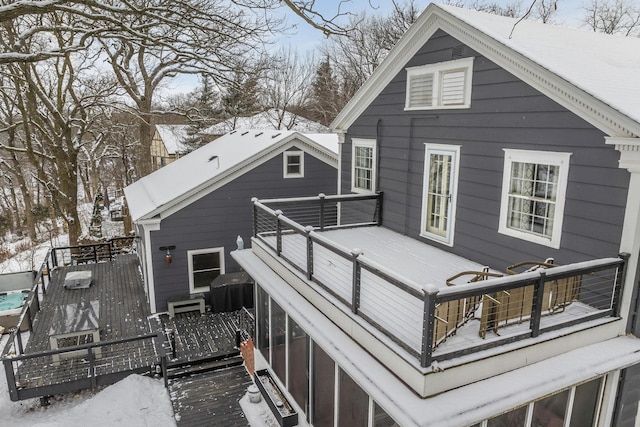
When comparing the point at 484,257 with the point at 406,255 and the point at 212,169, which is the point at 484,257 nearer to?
the point at 406,255

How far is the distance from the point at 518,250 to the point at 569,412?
6.97 ft

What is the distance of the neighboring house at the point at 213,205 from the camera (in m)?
12.7

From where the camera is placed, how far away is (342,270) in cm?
648

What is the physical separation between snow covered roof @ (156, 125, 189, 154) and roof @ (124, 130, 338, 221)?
20555 mm

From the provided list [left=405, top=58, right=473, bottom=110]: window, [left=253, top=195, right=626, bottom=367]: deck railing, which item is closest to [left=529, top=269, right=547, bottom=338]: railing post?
[left=253, top=195, right=626, bottom=367]: deck railing

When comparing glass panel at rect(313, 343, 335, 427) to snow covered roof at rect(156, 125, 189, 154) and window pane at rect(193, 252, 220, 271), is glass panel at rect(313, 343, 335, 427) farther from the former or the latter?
snow covered roof at rect(156, 125, 189, 154)

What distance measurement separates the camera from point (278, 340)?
307 inches

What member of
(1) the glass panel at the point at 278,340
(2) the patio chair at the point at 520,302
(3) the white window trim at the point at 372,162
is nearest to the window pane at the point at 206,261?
(3) the white window trim at the point at 372,162

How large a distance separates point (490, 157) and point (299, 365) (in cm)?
447

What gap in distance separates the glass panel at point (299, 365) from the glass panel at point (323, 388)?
10.5 inches

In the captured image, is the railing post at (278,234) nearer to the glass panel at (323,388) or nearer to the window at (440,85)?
the glass panel at (323,388)

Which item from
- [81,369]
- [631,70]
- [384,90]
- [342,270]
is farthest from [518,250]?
[81,369]

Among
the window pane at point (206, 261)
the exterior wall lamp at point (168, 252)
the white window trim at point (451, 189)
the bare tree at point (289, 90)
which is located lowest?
the window pane at point (206, 261)

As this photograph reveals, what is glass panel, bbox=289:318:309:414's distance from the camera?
6.57 metres
